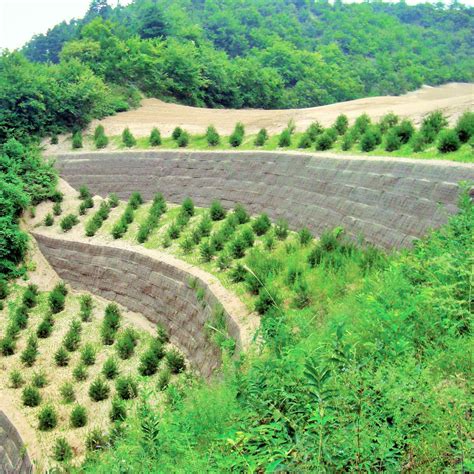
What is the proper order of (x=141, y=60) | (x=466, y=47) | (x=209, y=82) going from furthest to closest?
(x=466, y=47)
(x=209, y=82)
(x=141, y=60)

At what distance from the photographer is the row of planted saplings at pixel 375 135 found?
12680 mm

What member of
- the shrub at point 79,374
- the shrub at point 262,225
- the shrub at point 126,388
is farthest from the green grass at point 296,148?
the shrub at point 79,374

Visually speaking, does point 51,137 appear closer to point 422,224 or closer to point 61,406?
point 61,406

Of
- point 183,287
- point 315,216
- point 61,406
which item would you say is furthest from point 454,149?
point 61,406

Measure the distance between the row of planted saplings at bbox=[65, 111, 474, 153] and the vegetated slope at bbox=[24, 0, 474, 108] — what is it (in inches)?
572

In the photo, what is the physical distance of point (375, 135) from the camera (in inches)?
594

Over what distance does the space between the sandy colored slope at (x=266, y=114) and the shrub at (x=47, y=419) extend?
10.7 m

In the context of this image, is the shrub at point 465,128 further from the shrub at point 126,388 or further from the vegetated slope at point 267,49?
the vegetated slope at point 267,49

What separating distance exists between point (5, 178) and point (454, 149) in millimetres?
14660

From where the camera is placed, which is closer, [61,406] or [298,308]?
[298,308]

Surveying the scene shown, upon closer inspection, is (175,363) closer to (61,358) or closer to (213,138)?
(61,358)

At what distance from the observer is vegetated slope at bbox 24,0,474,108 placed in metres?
36.7

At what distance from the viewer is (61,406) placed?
41.6 feet

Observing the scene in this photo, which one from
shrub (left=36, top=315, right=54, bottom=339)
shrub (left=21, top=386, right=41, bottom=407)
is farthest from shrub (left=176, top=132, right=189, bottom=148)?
shrub (left=21, top=386, right=41, bottom=407)
